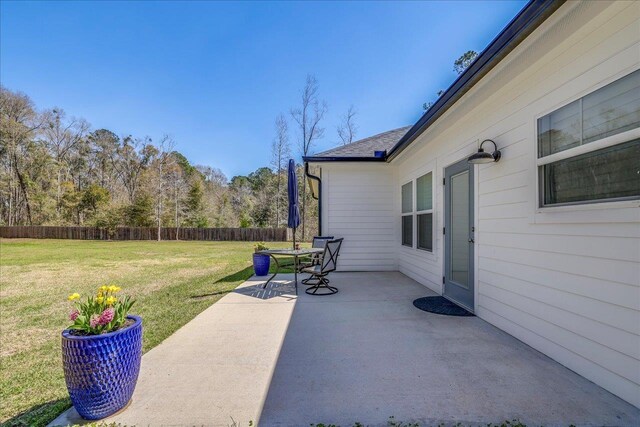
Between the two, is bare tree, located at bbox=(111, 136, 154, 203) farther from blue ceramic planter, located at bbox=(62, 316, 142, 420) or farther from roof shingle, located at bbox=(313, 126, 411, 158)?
blue ceramic planter, located at bbox=(62, 316, 142, 420)

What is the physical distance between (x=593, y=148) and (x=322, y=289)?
14.3 ft

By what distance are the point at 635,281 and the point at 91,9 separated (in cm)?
1284

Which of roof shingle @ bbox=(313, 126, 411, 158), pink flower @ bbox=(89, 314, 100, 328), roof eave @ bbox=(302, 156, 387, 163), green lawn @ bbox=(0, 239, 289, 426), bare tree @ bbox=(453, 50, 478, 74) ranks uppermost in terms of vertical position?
Result: bare tree @ bbox=(453, 50, 478, 74)

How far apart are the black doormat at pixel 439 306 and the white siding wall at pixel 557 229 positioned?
30 centimetres

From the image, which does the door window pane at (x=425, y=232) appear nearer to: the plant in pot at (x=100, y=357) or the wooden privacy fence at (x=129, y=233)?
the plant in pot at (x=100, y=357)

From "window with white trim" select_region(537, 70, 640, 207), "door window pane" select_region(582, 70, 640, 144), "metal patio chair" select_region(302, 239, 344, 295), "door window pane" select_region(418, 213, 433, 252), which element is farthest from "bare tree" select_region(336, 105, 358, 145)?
"door window pane" select_region(582, 70, 640, 144)

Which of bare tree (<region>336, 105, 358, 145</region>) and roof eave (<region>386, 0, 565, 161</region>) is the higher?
bare tree (<region>336, 105, 358, 145</region>)

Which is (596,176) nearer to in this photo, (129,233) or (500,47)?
(500,47)

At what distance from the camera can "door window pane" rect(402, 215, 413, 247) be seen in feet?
21.3

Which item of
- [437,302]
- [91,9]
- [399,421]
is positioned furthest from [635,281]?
[91,9]

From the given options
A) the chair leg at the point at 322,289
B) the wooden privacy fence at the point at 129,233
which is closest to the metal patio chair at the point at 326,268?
the chair leg at the point at 322,289

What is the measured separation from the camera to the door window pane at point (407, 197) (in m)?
6.49

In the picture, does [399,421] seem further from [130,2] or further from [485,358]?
[130,2]

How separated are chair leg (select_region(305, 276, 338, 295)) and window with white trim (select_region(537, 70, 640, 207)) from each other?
349 cm
